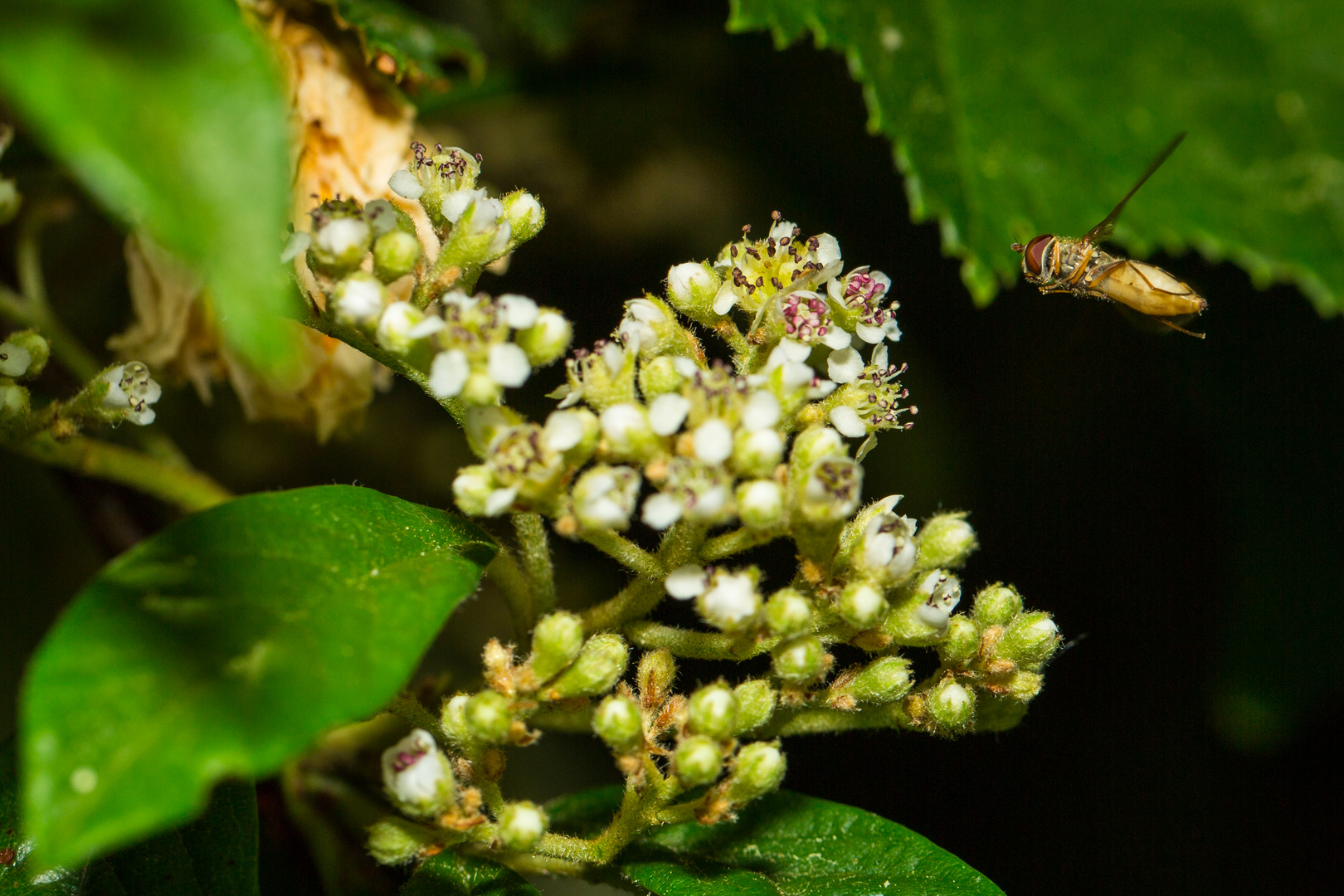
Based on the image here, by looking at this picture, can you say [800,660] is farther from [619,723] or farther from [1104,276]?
[1104,276]

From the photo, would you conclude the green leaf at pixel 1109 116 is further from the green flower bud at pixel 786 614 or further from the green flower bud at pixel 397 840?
the green flower bud at pixel 397 840

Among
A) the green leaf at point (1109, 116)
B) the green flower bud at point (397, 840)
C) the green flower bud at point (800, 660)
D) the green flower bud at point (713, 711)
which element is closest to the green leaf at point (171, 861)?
the green flower bud at point (397, 840)

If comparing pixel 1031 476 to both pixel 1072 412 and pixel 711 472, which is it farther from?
pixel 711 472

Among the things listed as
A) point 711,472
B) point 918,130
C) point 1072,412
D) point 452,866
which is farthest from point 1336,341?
point 452,866

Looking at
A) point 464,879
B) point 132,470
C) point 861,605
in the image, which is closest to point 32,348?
point 132,470

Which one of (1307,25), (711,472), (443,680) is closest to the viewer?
(711,472)

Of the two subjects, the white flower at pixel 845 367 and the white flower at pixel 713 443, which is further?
the white flower at pixel 845 367

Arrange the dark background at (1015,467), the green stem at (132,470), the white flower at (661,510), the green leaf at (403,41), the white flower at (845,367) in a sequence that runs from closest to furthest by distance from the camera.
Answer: the white flower at (661,510) < the white flower at (845,367) < the green stem at (132,470) < the green leaf at (403,41) < the dark background at (1015,467)
